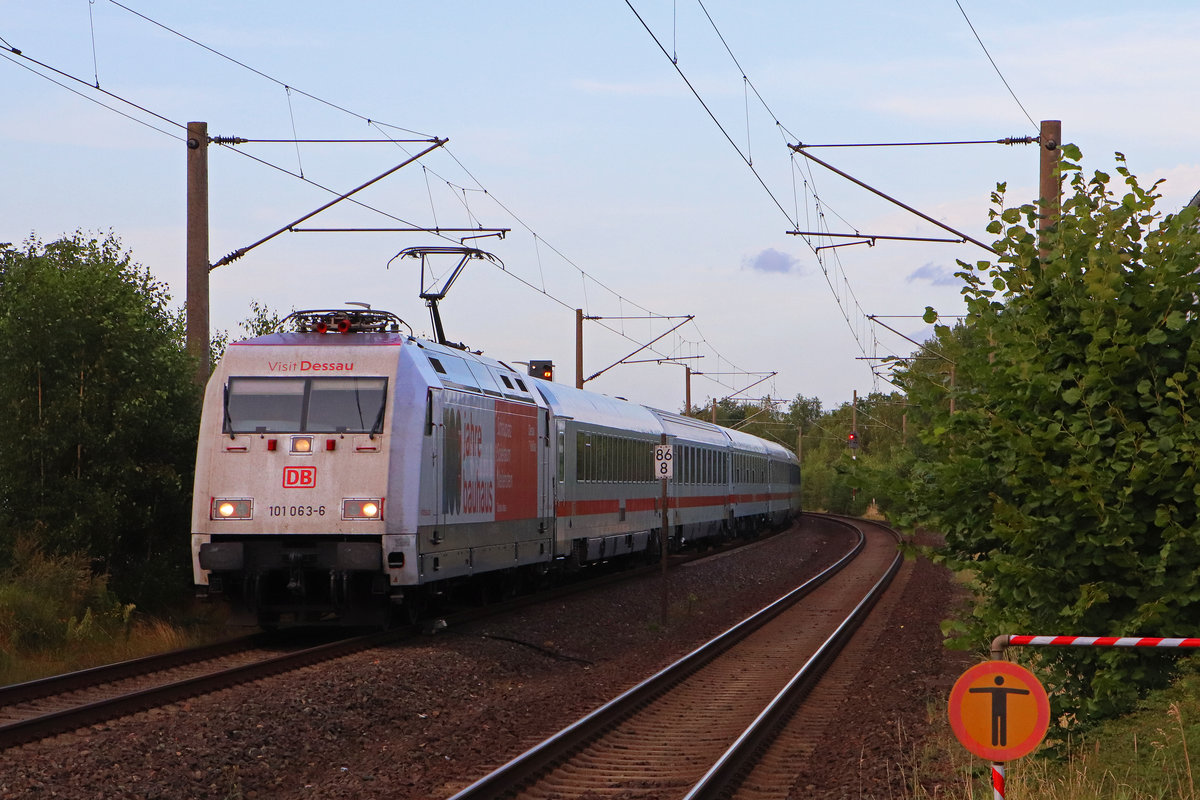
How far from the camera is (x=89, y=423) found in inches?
635

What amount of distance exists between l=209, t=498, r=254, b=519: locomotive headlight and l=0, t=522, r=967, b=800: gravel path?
2003 mm

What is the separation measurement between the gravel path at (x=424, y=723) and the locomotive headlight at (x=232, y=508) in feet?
6.57

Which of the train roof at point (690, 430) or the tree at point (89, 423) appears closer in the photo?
the tree at point (89, 423)

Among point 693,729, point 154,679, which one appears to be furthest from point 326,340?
point 693,729

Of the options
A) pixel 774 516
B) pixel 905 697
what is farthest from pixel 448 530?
pixel 774 516

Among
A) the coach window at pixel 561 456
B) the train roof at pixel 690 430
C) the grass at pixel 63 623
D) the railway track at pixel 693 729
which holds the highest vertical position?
the train roof at pixel 690 430

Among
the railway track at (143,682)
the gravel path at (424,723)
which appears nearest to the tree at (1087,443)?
the gravel path at (424,723)

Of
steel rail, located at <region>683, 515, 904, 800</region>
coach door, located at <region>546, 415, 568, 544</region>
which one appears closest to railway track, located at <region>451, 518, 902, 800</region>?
steel rail, located at <region>683, 515, 904, 800</region>

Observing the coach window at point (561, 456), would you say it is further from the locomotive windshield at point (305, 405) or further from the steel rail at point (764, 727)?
the locomotive windshield at point (305, 405)

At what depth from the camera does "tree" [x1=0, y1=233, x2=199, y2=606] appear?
624 inches

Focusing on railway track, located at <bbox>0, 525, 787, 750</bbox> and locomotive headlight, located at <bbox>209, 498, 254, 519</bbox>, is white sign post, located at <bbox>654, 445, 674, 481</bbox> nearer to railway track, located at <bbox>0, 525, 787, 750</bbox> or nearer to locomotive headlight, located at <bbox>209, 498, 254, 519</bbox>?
railway track, located at <bbox>0, 525, 787, 750</bbox>

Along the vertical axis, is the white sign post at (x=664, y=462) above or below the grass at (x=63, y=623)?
above

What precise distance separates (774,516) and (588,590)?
96.4 feet

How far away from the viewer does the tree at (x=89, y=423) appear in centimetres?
1584
